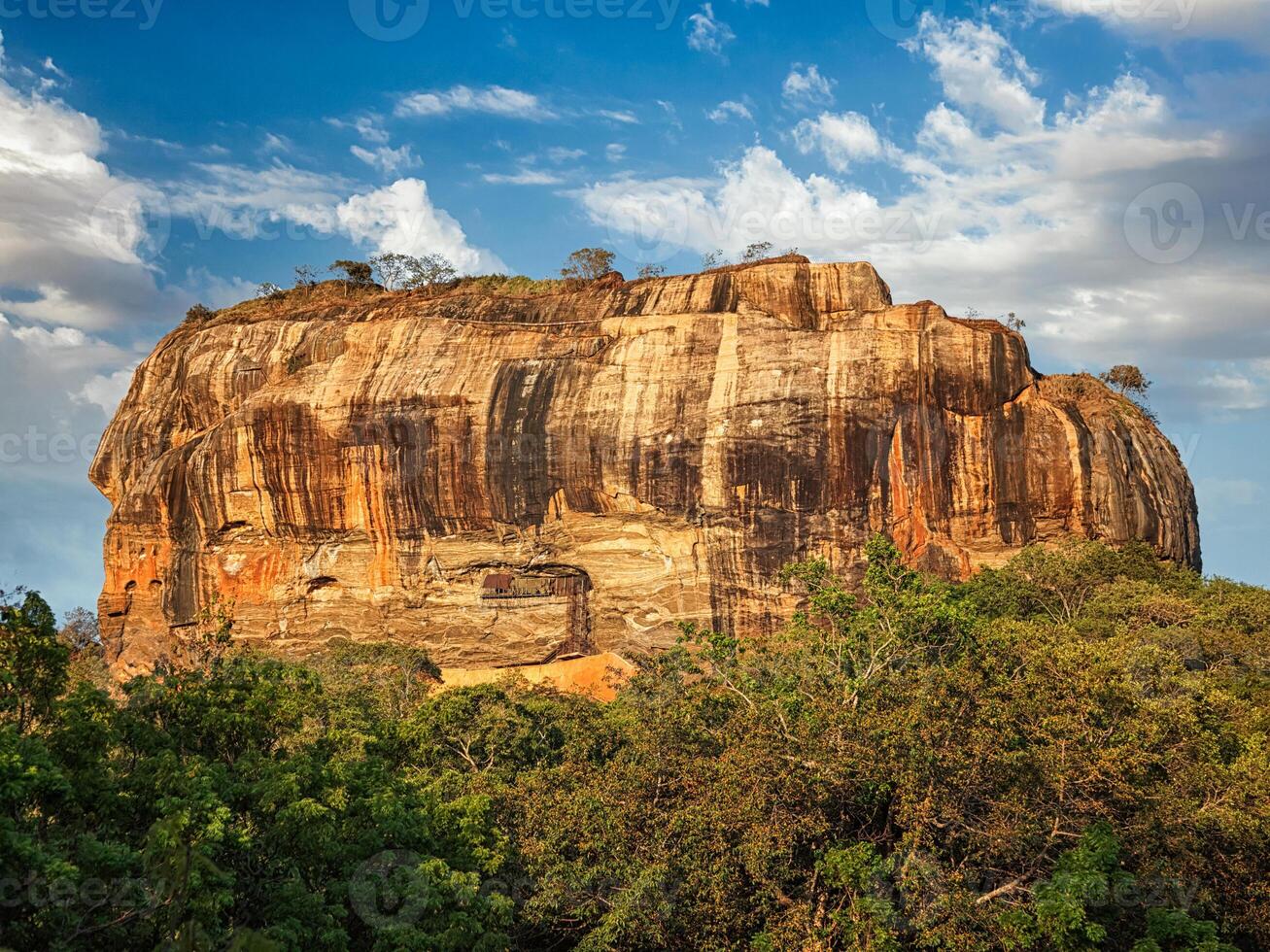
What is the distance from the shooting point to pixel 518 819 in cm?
1783

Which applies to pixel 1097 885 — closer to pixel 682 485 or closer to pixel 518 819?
pixel 518 819

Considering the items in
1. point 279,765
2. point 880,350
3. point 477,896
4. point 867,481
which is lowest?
point 477,896

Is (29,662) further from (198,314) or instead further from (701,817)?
(198,314)

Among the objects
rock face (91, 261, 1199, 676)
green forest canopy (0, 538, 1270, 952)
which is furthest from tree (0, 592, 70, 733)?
rock face (91, 261, 1199, 676)

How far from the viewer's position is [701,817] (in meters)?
16.0

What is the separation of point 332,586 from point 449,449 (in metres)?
6.94

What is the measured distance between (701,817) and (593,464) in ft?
71.6

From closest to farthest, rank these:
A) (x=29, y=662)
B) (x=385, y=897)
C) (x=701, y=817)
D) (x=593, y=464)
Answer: (x=29, y=662)
(x=385, y=897)
(x=701, y=817)
(x=593, y=464)

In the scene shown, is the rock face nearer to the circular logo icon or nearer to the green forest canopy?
the green forest canopy

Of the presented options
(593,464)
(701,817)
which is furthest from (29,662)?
(593,464)

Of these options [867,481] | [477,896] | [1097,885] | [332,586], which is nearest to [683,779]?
[477,896]

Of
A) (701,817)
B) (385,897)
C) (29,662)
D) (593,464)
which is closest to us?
(29,662)

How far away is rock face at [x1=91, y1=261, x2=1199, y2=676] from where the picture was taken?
34.5 metres

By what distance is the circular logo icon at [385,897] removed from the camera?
44.6 ft
